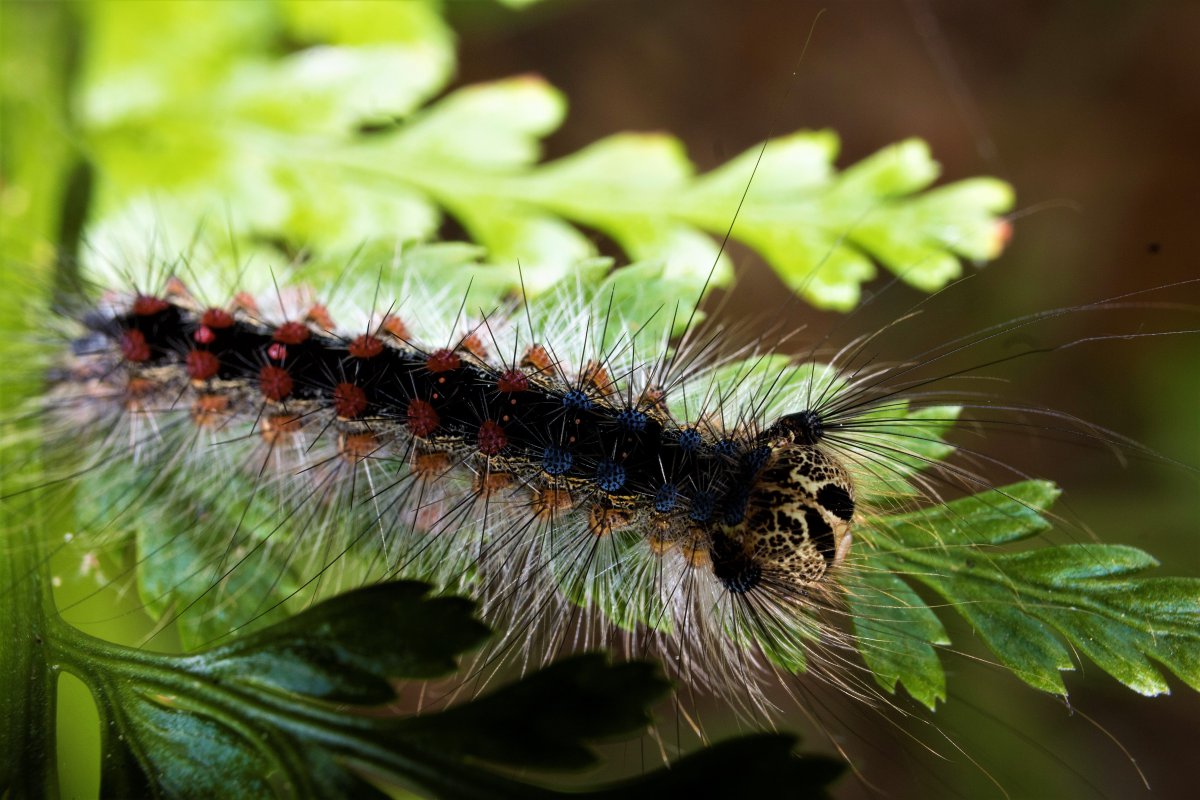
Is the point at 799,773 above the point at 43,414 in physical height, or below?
below

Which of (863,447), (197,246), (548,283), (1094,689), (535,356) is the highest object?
(197,246)

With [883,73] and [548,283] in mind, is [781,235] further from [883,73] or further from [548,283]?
[883,73]

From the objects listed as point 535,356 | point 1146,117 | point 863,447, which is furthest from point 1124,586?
point 1146,117

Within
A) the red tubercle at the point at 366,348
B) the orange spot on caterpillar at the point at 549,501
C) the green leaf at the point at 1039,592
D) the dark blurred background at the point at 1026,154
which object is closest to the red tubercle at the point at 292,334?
the red tubercle at the point at 366,348

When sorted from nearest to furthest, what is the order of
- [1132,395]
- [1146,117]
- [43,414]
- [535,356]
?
[535,356] → [43,414] → [1132,395] → [1146,117]

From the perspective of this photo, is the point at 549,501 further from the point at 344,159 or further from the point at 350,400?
the point at 344,159

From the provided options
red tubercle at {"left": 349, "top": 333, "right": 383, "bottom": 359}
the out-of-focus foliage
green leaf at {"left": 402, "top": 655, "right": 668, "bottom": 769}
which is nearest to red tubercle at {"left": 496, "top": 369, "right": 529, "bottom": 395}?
red tubercle at {"left": 349, "top": 333, "right": 383, "bottom": 359}

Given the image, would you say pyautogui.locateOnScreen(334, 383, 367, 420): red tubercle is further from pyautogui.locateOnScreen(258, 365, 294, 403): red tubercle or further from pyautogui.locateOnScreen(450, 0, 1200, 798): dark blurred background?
pyautogui.locateOnScreen(450, 0, 1200, 798): dark blurred background
